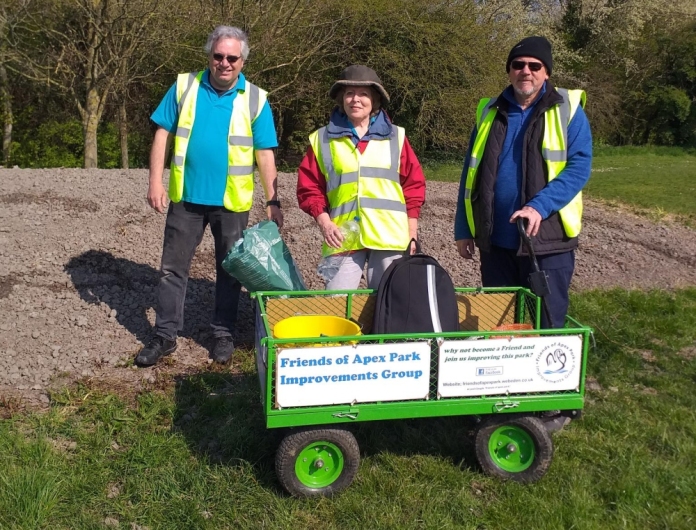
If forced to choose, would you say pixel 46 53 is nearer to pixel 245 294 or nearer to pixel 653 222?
pixel 245 294

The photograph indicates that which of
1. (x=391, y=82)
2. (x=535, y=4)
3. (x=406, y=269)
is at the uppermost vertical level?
(x=535, y=4)

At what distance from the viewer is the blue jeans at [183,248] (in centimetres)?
456

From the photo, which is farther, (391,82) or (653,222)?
(391,82)

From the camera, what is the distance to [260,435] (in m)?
3.76

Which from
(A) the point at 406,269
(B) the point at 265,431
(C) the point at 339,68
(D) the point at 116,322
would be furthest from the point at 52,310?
(C) the point at 339,68

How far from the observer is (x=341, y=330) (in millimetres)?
3727

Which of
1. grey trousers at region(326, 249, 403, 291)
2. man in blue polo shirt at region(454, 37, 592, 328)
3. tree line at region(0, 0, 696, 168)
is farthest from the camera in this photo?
tree line at region(0, 0, 696, 168)

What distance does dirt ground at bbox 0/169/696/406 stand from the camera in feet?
15.7

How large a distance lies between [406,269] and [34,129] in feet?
51.4

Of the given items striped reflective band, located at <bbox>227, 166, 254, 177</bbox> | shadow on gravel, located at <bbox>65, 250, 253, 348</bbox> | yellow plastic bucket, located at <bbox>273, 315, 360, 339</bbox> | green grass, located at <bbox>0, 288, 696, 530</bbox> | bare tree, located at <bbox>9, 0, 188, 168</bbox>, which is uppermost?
bare tree, located at <bbox>9, 0, 188, 168</bbox>

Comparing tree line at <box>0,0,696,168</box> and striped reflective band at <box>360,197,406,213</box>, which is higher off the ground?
tree line at <box>0,0,696,168</box>

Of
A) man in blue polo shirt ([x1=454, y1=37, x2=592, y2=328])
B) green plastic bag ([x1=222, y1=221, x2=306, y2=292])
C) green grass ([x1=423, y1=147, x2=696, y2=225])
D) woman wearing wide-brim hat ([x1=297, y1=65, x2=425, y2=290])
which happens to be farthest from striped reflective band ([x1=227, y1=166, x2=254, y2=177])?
green grass ([x1=423, y1=147, x2=696, y2=225])

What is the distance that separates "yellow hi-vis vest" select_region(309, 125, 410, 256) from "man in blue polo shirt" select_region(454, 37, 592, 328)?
1.51ft

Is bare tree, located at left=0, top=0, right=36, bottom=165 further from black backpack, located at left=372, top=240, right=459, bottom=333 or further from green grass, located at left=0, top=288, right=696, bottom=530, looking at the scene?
black backpack, located at left=372, top=240, right=459, bottom=333
